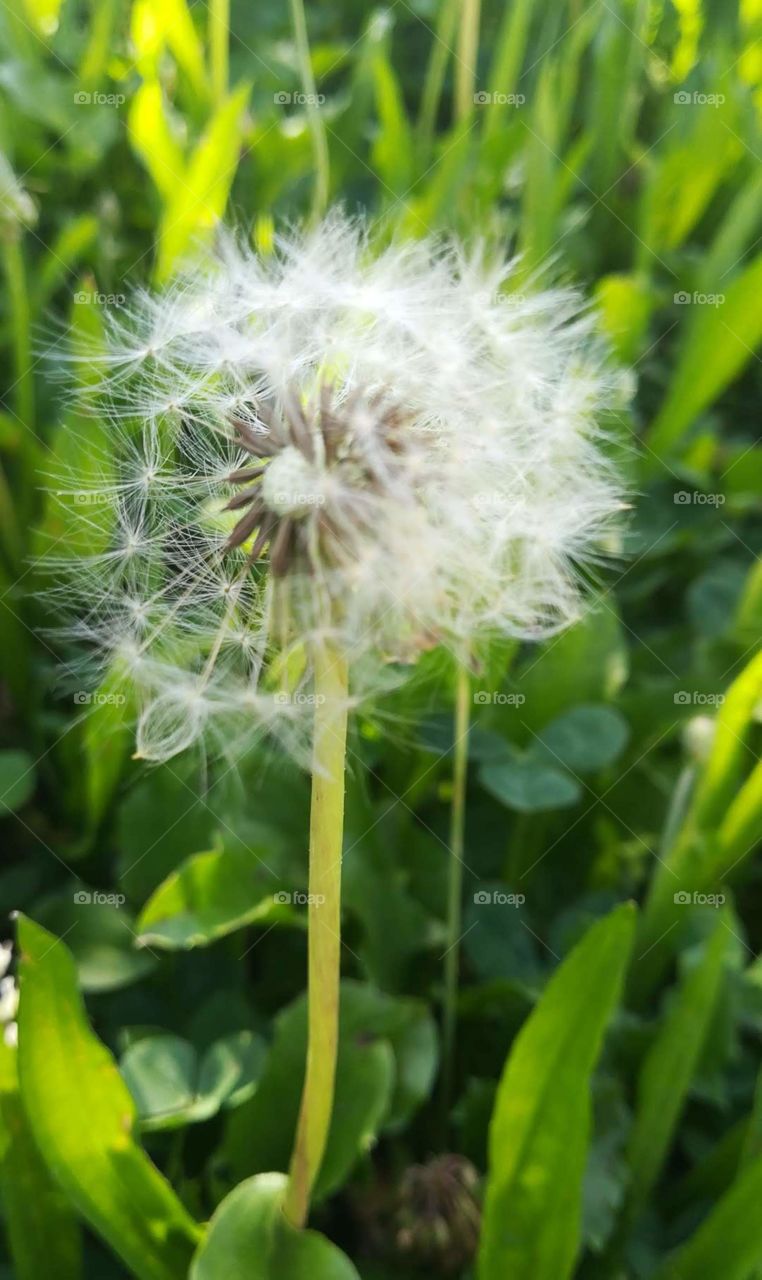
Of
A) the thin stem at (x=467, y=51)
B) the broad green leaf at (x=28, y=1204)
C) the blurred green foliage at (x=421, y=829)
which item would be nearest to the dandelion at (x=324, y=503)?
the blurred green foliage at (x=421, y=829)

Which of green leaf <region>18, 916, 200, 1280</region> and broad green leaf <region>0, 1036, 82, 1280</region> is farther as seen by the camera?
broad green leaf <region>0, 1036, 82, 1280</region>

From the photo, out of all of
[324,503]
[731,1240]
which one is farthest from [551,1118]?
[324,503]

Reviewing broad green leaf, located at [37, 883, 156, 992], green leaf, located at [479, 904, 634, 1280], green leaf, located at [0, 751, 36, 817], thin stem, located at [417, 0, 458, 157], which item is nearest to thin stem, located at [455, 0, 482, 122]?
thin stem, located at [417, 0, 458, 157]

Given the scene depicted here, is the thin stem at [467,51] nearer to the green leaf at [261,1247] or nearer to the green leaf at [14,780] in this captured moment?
the green leaf at [14,780]

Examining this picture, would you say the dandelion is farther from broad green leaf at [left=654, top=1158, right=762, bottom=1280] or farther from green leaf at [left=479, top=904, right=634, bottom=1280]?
broad green leaf at [left=654, top=1158, right=762, bottom=1280]

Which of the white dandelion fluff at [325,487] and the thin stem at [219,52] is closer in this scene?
the white dandelion fluff at [325,487]

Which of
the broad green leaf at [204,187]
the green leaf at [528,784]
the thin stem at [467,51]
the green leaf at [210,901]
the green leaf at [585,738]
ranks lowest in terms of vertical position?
the green leaf at [210,901]

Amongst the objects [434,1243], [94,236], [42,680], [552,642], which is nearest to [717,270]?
[552,642]
